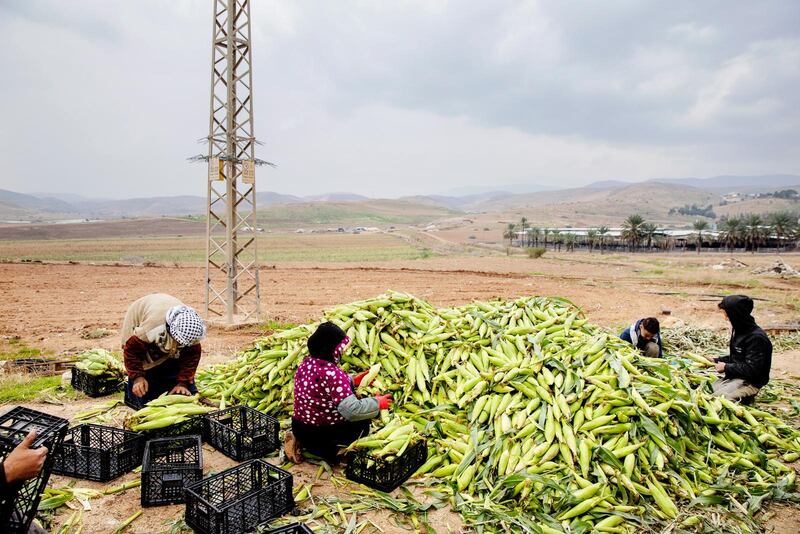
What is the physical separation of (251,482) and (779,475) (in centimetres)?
516

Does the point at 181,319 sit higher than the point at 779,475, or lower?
higher

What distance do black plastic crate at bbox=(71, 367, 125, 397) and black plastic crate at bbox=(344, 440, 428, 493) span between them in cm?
445

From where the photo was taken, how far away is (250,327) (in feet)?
40.8

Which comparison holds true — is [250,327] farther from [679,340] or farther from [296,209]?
[296,209]

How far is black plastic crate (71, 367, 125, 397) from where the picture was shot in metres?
6.86

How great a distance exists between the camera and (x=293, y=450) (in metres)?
4.78

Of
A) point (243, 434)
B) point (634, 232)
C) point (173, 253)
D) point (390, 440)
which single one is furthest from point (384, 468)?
point (634, 232)

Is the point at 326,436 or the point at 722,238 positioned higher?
the point at 722,238

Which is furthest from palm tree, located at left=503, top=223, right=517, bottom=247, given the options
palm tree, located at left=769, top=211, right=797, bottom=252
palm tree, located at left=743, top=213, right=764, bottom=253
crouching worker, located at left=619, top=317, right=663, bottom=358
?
crouching worker, located at left=619, top=317, right=663, bottom=358

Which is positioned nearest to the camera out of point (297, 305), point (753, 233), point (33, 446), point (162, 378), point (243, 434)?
point (33, 446)

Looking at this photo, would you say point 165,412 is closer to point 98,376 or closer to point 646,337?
point 98,376

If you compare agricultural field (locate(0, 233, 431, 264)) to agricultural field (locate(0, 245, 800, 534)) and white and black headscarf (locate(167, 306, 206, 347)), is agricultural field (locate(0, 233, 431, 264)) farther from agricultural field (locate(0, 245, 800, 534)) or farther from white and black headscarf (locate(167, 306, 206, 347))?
white and black headscarf (locate(167, 306, 206, 347))

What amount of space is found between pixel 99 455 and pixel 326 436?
2112mm

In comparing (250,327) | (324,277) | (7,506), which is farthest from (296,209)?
(7,506)
